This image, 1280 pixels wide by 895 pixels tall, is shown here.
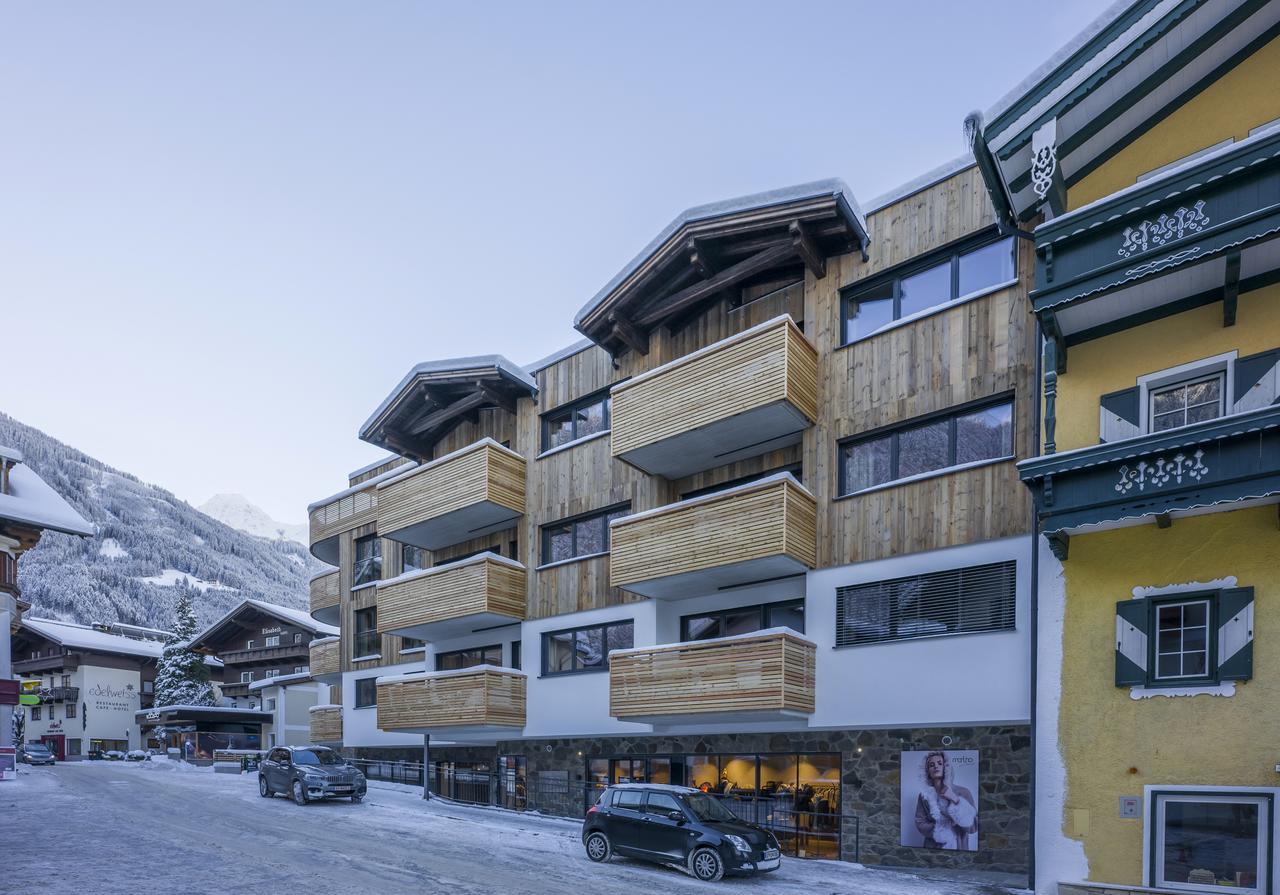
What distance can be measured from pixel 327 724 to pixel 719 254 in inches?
1046

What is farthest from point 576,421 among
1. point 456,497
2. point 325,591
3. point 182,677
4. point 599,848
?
point 182,677

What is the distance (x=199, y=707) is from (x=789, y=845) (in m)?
50.0

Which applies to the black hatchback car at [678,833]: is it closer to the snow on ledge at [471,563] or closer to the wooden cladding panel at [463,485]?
the snow on ledge at [471,563]

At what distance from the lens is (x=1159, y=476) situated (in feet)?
43.1

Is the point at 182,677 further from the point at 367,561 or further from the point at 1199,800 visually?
the point at 1199,800

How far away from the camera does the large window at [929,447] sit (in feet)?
56.5

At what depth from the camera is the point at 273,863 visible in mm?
15711

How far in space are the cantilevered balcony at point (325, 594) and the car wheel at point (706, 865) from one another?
81.6ft

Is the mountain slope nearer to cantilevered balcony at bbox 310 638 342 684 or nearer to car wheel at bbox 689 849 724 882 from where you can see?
cantilevered balcony at bbox 310 638 342 684

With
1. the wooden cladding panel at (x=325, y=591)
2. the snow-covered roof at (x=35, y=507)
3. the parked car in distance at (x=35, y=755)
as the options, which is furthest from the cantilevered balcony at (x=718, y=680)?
the parked car in distance at (x=35, y=755)

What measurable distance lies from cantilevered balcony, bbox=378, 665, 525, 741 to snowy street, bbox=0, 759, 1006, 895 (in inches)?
91.2

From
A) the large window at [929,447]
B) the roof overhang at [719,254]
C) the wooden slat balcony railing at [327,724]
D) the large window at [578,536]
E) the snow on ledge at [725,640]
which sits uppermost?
the roof overhang at [719,254]

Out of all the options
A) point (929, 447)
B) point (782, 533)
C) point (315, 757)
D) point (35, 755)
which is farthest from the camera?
point (35, 755)

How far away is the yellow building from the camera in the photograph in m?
→ 12.7
